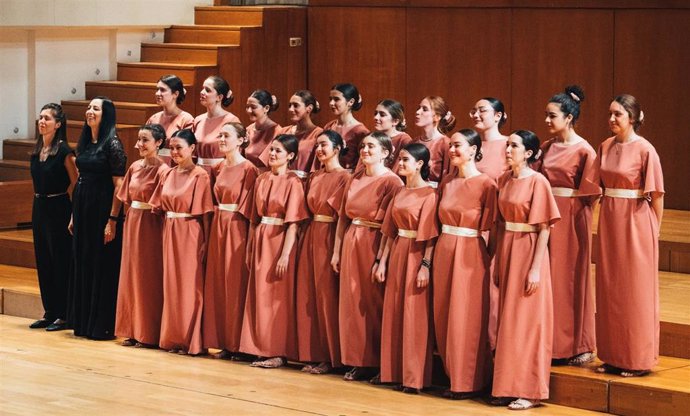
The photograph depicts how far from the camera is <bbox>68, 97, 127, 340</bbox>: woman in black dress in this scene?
755 centimetres

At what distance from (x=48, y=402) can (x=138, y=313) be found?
1.25 m

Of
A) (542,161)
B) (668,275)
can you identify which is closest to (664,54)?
(668,275)

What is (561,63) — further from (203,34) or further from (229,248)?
(229,248)

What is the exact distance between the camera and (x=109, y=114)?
7555 mm

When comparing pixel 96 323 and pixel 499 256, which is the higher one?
pixel 499 256

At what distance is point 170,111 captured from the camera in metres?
7.88

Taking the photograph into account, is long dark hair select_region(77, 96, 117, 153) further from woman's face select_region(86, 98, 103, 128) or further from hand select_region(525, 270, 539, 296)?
hand select_region(525, 270, 539, 296)

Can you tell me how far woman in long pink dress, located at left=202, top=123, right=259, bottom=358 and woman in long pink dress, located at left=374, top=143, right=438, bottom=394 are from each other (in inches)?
36.5

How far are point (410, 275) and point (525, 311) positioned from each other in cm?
58

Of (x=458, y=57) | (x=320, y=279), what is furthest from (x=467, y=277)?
(x=458, y=57)

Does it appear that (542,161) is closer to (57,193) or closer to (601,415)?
(601,415)

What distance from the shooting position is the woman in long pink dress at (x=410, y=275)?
250 inches

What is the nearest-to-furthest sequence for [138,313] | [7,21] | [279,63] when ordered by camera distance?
1. [138,313]
2. [7,21]
3. [279,63]

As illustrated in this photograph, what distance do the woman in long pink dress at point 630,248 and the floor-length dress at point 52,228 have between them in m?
3.20
